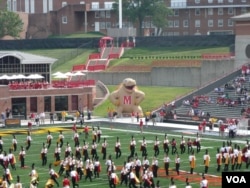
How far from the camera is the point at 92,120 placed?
67.4m

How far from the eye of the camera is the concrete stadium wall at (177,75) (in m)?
79.6

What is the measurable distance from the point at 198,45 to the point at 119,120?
109ft

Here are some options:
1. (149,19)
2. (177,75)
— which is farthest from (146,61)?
(149,19)

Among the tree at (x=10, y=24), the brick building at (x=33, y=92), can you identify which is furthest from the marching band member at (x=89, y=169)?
the tree at (x=10, y=24)

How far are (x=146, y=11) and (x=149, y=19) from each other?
15.2 ft

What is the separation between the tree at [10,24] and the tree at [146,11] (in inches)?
541

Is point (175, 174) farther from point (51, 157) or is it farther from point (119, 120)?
point (119, 120)

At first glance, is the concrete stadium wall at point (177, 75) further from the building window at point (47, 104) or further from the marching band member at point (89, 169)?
the marching band member at point (89, 169)

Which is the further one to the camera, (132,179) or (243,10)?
(243,10)

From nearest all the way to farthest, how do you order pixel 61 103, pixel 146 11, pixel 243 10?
pixel 61 103 < pixel 146 11 < pixel 243 10

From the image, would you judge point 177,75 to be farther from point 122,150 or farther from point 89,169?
point 89,169

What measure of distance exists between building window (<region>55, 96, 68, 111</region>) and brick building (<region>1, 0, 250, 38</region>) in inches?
1630

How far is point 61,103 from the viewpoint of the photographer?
241 feet

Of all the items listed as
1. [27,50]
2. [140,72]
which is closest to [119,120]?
[140,72]
